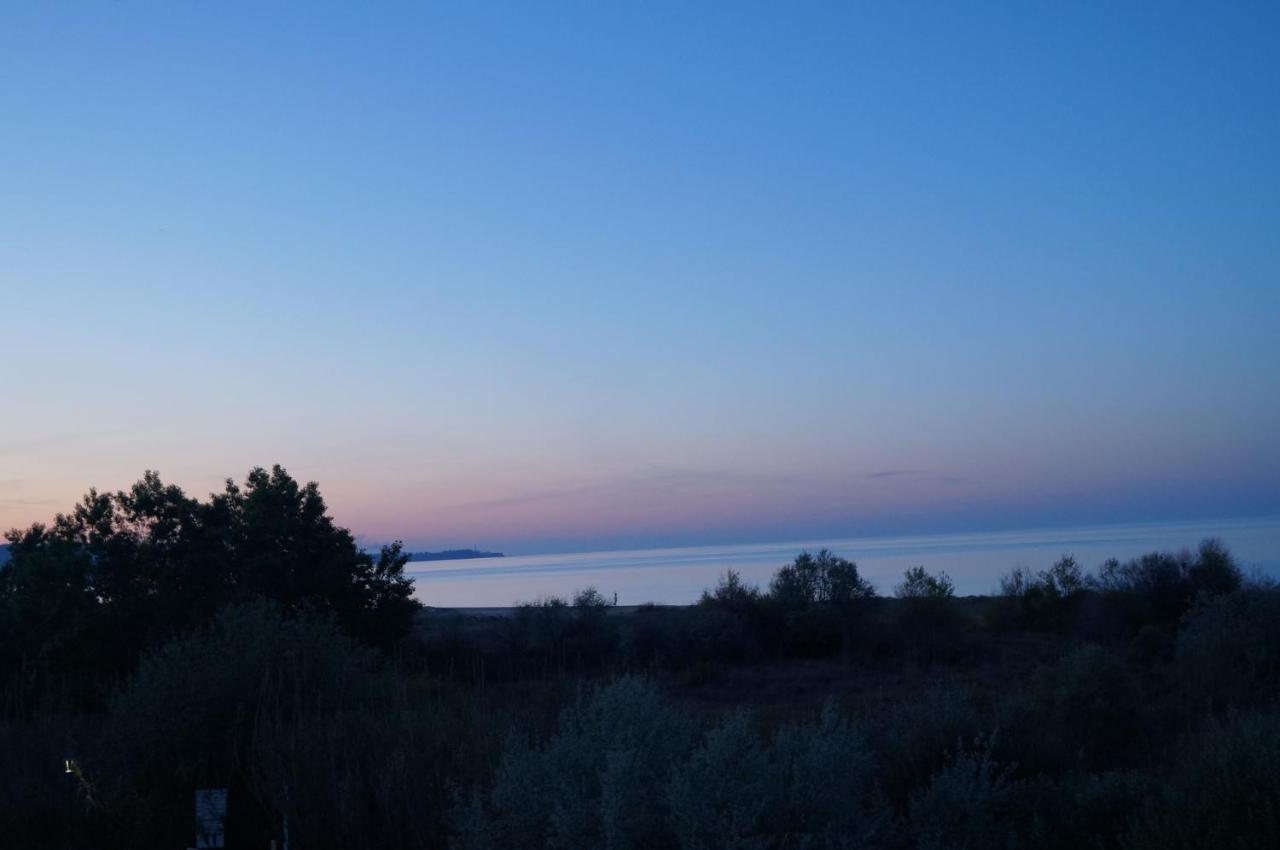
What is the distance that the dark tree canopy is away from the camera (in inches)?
781

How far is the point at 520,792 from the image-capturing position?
21.1 feet

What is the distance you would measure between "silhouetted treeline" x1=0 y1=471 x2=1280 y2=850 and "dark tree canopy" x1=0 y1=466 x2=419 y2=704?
0.33ft

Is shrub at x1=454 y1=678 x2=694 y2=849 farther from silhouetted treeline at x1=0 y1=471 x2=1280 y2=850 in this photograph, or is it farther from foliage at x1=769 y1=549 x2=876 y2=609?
foliage at x1=769 y1=549 x2=876 y2=609

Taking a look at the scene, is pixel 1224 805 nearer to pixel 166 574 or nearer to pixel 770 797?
pixel 770 797

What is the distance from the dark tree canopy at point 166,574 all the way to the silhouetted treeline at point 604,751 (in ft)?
0.33

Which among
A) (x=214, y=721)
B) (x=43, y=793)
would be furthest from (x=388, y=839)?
(x=43, y=793)

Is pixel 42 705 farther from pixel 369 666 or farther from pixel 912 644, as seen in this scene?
pixel 912 644

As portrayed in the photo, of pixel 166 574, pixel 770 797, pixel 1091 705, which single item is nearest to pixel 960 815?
pixel 770 797

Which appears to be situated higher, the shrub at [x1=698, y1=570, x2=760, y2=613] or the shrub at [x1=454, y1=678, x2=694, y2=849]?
the shrub at [x1=454, y1=678, x2=694, y2=849]

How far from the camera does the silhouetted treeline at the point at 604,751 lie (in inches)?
230

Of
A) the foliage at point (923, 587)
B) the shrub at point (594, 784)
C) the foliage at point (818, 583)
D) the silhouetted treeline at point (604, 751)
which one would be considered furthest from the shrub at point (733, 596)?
the shrub at point (594, 784)

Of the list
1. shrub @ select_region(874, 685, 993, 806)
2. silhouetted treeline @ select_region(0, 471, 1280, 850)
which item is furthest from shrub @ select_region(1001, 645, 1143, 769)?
shrub @ select_region(874, 685, 993, 806)

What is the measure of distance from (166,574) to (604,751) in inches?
661

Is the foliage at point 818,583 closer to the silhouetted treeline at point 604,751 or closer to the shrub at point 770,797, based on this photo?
the silhouetted treeline at point 604,751
